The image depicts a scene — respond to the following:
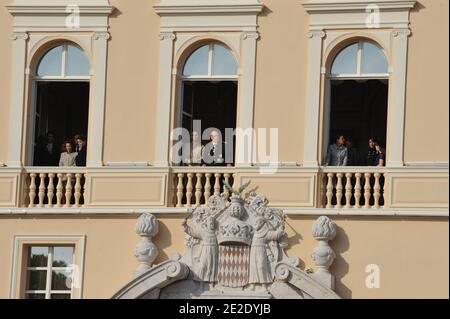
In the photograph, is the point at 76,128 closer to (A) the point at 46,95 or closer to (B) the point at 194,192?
(A) the point at 46,95

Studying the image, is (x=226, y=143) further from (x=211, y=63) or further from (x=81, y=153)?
(x=81, y=153)

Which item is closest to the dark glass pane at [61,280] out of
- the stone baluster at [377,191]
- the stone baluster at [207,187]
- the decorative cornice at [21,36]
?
the stone baluster at [207,187]

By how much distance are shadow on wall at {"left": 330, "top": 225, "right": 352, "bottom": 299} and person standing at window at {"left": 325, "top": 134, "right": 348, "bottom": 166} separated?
1.34 m

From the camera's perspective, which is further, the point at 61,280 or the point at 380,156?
the point at 61,280

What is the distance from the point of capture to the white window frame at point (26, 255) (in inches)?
1512

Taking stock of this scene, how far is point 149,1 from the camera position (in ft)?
128

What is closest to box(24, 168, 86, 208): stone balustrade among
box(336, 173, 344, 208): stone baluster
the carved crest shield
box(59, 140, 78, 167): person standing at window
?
box(59, 140, 78, 167): person standing at window

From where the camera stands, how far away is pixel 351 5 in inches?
1501

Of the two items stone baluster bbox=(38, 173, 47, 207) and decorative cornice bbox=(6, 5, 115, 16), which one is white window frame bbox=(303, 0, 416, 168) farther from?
stone baluster bbox=(38, 173, 47, 207)

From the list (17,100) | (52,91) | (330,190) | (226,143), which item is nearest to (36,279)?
(17,100)

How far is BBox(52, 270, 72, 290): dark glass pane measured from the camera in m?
38.8

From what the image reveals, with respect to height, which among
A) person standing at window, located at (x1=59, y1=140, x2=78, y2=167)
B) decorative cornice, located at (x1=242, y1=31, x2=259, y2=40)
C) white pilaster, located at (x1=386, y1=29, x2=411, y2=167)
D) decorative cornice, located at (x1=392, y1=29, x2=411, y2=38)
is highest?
decorative cornice, located at (x1=392, y1=29, x2=411, y2=38)

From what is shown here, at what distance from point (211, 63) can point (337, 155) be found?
292cm

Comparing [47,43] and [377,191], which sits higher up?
[47,43]
